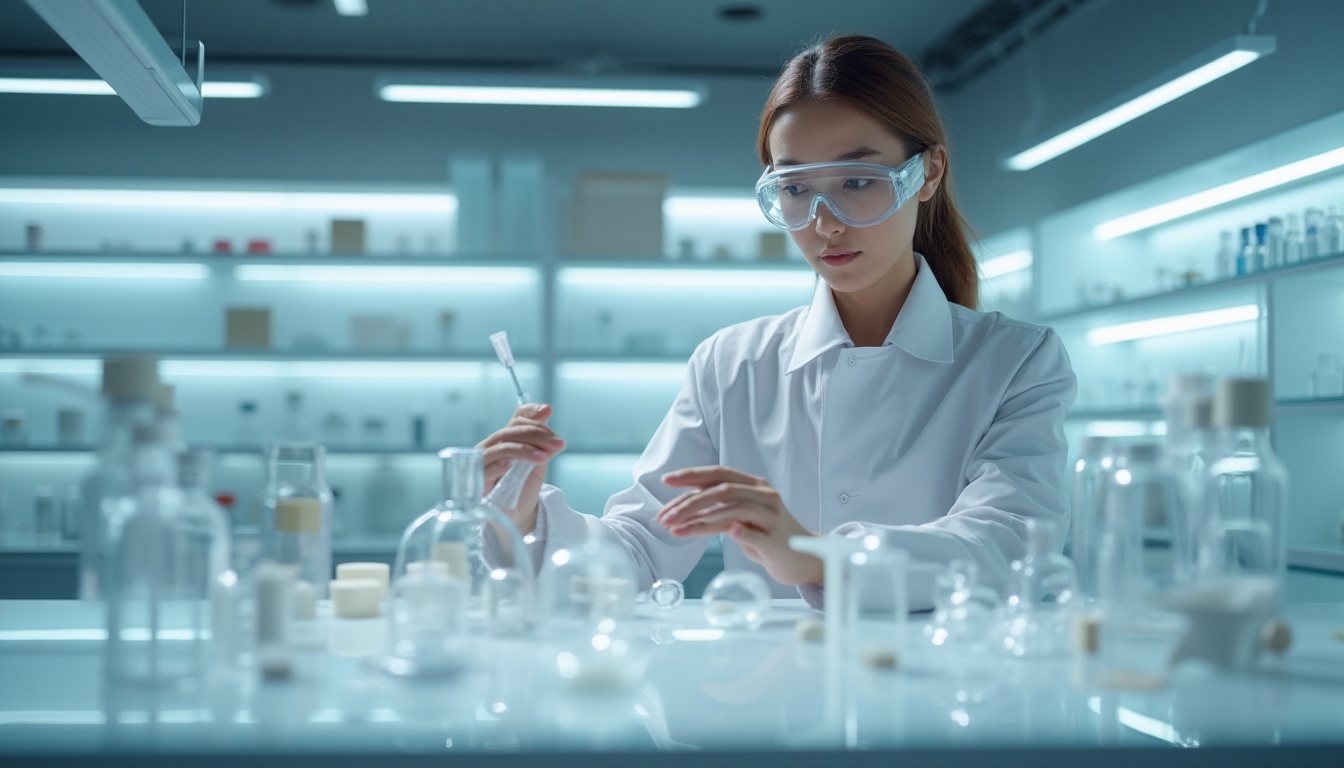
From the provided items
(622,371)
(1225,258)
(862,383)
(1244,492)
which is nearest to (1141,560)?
(1244,492)

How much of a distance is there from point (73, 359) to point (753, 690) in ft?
16.9

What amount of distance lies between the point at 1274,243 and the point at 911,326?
2370 millimetres

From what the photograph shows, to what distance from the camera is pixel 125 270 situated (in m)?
5.18

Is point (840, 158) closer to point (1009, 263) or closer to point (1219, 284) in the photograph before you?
point (1219, 284)

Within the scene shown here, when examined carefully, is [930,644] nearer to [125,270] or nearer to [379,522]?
[379,522]

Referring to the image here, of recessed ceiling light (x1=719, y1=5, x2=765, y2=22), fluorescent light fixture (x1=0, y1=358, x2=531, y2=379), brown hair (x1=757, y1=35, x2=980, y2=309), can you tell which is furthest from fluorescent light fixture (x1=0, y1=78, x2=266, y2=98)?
brown hair (x1=757, y1=35, x2=980, y2=309)

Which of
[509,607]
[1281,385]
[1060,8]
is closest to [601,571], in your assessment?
[509,607]

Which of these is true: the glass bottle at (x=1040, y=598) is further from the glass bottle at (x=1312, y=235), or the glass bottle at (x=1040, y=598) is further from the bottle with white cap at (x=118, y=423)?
the glass bottle at (x=1312, y=235)

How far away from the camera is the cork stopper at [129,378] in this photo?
0.79 meters

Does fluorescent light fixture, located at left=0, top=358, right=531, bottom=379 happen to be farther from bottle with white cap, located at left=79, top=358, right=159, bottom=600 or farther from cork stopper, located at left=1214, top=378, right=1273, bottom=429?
cork stopper, located at left=1214, top=378, right=1273, bottom=429

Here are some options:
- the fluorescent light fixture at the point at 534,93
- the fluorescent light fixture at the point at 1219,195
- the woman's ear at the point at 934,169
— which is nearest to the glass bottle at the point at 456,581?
the woman's ear at the point at 934,169

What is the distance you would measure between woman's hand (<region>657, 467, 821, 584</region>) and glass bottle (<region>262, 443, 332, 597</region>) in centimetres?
37

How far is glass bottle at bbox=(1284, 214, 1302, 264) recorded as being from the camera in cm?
333

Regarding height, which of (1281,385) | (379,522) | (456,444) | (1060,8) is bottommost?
(379,522)
